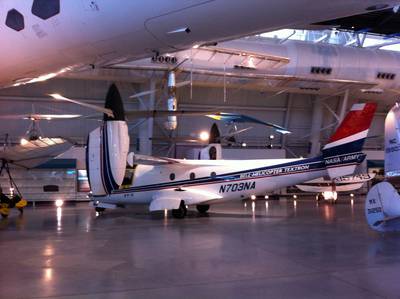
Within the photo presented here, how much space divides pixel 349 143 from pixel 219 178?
4.52 metres

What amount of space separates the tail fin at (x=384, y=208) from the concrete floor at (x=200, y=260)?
11.3 inches

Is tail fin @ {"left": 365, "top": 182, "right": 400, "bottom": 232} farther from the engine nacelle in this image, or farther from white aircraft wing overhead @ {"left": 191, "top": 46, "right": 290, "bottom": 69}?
white aircraft wing overhead @ {"left": 191, "top": 46, "right": 290, "bottom": 69}

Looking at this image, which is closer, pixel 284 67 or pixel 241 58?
pixel 241 58

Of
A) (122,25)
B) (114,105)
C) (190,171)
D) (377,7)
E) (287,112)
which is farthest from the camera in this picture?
(287,112)

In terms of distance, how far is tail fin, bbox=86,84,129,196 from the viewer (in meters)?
11.9

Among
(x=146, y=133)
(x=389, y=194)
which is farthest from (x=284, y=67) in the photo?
(x=389, y=194)

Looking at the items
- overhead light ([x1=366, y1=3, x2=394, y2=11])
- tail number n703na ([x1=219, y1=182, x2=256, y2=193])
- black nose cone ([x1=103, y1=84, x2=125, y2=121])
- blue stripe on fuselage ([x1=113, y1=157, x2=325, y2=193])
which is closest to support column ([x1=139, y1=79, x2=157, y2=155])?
blue stripe on fuselage ([x1=113, y1=157, x2=325, y2=193])

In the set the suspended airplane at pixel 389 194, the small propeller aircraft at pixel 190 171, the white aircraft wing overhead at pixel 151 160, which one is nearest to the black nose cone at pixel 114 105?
the small propeller aircraft at pixel 190 171

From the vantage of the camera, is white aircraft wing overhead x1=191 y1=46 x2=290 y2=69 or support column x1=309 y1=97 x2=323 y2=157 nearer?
white aircraft wing overhead x1=191 y1=46 x2=290 y2=69

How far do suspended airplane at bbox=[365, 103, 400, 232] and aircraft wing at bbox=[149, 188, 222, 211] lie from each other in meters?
6.12

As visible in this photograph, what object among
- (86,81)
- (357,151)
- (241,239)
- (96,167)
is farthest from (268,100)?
(241,239)

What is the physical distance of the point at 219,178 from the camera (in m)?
15.0

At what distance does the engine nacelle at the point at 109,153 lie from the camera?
1192cm

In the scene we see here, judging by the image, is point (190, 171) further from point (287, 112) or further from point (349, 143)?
point (287, 112)
